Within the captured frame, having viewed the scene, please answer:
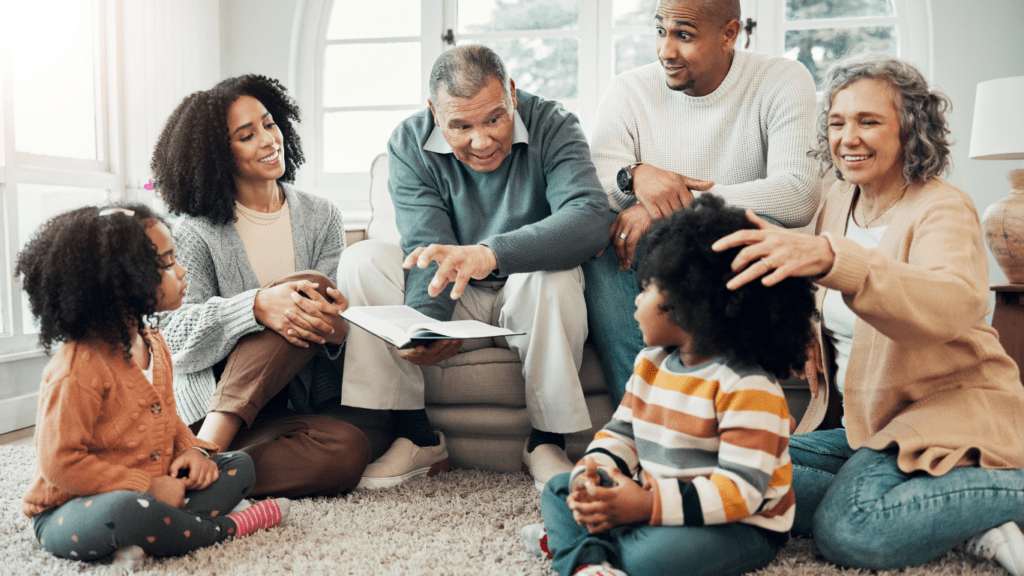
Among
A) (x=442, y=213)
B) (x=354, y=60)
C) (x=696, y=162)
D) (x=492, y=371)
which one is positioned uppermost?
(x=354, y=60)

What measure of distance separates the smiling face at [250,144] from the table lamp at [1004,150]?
225 cm

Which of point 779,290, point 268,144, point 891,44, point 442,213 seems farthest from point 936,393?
point 891,44

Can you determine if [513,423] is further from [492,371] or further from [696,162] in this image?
[696,162]

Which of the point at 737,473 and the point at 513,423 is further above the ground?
the point at 737,473

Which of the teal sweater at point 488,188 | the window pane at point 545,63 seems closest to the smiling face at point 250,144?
the teal sweater at point 488,188

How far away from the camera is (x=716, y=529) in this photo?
40.0 inches

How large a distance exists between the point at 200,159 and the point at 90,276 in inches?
25.7

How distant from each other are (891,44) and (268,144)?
126 inches

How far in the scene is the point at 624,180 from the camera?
181 centimetres

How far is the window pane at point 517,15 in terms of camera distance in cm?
377

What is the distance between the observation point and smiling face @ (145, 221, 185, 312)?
4.01 feet

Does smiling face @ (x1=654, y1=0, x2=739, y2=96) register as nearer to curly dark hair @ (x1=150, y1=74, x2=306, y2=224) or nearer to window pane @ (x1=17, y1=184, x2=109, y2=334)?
curly dark hair @ (x1=150, y1=74, x2=306, y2=224)

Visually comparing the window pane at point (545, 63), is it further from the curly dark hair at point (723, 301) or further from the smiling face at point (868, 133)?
the curly dark hair at point (723, 301)

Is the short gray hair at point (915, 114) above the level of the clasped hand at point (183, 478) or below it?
above
